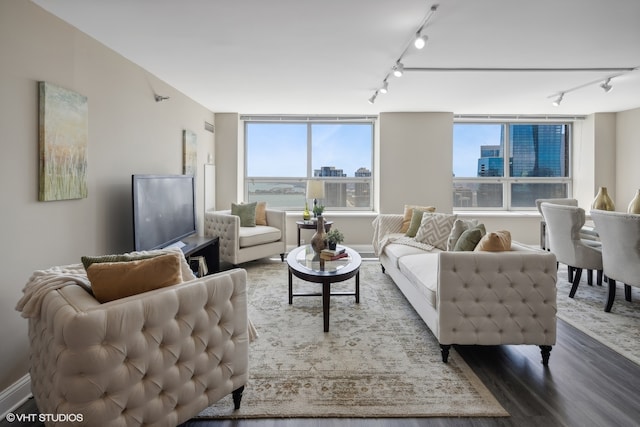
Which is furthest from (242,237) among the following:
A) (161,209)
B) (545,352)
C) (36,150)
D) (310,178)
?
(545,352)

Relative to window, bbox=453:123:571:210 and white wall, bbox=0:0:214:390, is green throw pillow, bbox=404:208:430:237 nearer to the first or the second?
window, bbox=453:123:571:210

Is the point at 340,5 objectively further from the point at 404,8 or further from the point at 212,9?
the point at 212,9

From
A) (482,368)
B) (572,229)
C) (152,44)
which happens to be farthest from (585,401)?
(152,44)

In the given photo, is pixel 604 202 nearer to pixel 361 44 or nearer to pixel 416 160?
pixel 416 160

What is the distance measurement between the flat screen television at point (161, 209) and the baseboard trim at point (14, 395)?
110cm

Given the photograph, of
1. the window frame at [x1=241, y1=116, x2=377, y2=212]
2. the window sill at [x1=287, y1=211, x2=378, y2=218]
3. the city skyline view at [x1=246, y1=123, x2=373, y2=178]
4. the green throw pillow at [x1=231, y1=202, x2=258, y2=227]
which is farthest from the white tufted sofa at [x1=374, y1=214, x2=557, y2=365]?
the city skyline view at [x1=246, y1=123, x2=373, y2=178]

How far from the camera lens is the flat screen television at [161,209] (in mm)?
2845

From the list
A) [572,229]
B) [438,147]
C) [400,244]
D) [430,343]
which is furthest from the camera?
[438,147]

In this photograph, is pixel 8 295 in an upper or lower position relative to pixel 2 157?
lower

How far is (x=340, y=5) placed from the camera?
221 centimetres

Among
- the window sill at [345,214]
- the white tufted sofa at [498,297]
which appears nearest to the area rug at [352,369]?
the white tufted sofa at [498,297]

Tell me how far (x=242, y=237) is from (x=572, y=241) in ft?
12.6

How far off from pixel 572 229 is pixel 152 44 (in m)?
4.38

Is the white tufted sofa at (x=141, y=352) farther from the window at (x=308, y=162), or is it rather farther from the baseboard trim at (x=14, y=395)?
the window at (x=308, y=162)
